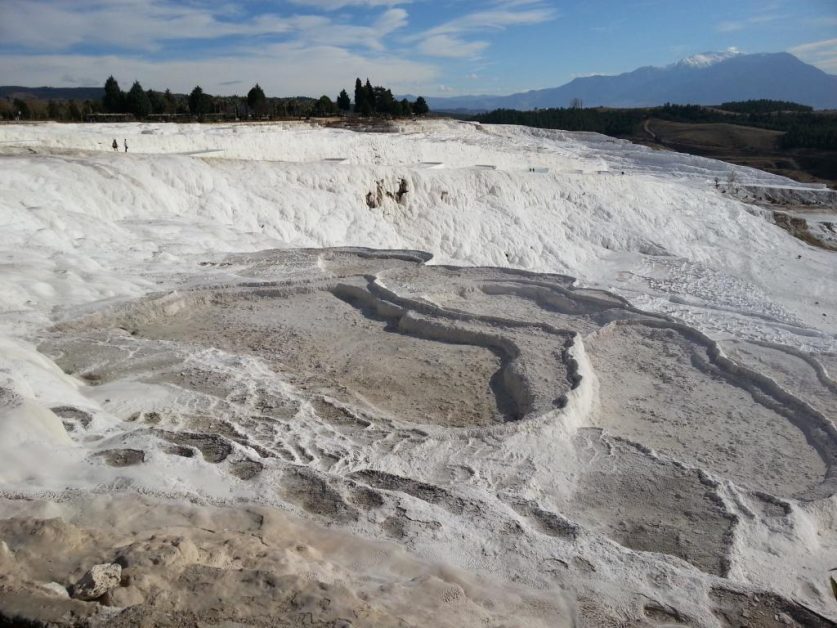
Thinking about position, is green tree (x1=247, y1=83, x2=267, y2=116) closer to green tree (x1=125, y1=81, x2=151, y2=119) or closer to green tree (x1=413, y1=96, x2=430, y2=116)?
green tree (x1=125, y1=81, x2=151, y2=119)

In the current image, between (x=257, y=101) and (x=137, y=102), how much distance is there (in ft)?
19.6

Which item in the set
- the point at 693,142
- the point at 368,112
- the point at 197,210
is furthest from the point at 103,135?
the point at 693,142

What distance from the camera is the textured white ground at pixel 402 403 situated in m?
3.37

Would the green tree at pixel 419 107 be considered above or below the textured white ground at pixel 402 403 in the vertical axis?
above

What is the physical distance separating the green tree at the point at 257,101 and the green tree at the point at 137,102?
5.31m

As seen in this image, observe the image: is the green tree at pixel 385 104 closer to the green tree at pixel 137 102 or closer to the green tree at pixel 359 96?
the green tree at pixel 359 96

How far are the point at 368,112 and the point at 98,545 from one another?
35826mm

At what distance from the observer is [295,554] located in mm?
3062

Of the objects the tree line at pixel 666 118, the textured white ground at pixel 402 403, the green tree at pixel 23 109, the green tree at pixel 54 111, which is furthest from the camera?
the tree line at pixel 666 118

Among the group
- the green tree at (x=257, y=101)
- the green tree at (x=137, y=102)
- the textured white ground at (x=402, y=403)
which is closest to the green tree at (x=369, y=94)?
the green tree at (x=257, y=101)

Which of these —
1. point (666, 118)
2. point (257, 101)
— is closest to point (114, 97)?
point (257, 101)

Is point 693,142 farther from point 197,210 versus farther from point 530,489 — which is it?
point 530,489

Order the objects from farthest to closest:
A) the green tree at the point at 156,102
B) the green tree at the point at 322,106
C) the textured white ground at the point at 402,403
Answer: the green tree at the point at 322,106, the green tree at the point at 156,102, the textured white ground at the point at 402,403

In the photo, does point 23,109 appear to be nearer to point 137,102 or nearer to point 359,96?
point 137,102
